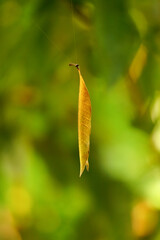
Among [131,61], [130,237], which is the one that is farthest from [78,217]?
[131,61]

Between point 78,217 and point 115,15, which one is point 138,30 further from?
point 78,217

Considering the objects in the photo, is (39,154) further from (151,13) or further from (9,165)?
(151,13)

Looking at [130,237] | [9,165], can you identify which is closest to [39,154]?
[9,165]

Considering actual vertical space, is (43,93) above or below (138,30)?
below

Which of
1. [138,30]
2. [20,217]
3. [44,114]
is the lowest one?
[20,217]

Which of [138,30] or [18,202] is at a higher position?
[138,30]
